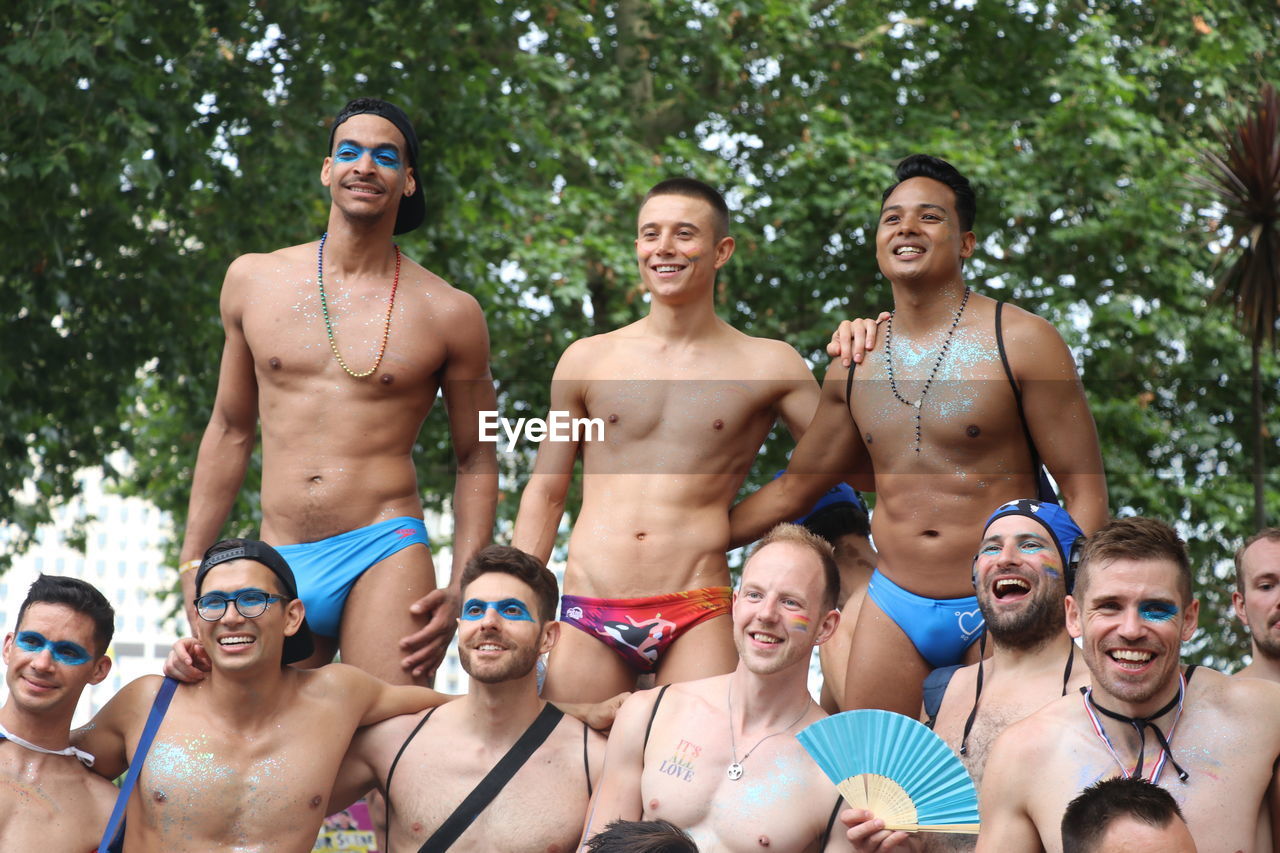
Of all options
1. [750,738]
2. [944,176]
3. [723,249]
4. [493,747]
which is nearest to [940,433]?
[944,176]

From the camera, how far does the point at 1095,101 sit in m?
13.4

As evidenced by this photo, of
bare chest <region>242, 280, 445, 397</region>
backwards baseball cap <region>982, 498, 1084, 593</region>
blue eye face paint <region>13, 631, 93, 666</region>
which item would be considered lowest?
blue eye face paint <region>13, 631, 93, 666</region>

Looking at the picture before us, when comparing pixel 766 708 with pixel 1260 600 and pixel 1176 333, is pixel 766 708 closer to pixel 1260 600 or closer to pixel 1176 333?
pixel 1260 600

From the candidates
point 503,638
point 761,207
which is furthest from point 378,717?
point 761,207

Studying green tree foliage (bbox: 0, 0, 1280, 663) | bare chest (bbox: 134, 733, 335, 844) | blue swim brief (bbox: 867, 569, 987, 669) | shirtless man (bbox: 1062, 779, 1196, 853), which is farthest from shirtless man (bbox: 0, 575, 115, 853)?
green tree foliage (bbox: 0, 0, 1280, 663)

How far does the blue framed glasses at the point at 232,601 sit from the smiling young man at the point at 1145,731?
230cm

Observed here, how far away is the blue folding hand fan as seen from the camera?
4277mm

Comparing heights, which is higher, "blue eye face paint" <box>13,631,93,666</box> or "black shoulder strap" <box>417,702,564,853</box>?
"blue eye face paint" <box>13,631,93,666</box>

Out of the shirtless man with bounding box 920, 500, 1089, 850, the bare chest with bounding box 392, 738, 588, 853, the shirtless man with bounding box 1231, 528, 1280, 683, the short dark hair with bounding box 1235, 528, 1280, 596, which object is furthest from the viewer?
the short dark hair with bounding box 1235, 528, 1280, 596

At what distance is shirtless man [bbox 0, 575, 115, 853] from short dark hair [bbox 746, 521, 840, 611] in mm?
2160

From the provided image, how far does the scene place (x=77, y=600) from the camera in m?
5.17

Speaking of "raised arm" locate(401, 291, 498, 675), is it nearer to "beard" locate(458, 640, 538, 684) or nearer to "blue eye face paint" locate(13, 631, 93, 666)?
"beard" locate(458, 640, 538, 684)

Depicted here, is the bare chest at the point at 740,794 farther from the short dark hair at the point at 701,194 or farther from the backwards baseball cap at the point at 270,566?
the short dark hair at the point at 701,194

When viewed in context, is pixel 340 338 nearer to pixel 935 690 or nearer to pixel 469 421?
pixel 469 421
